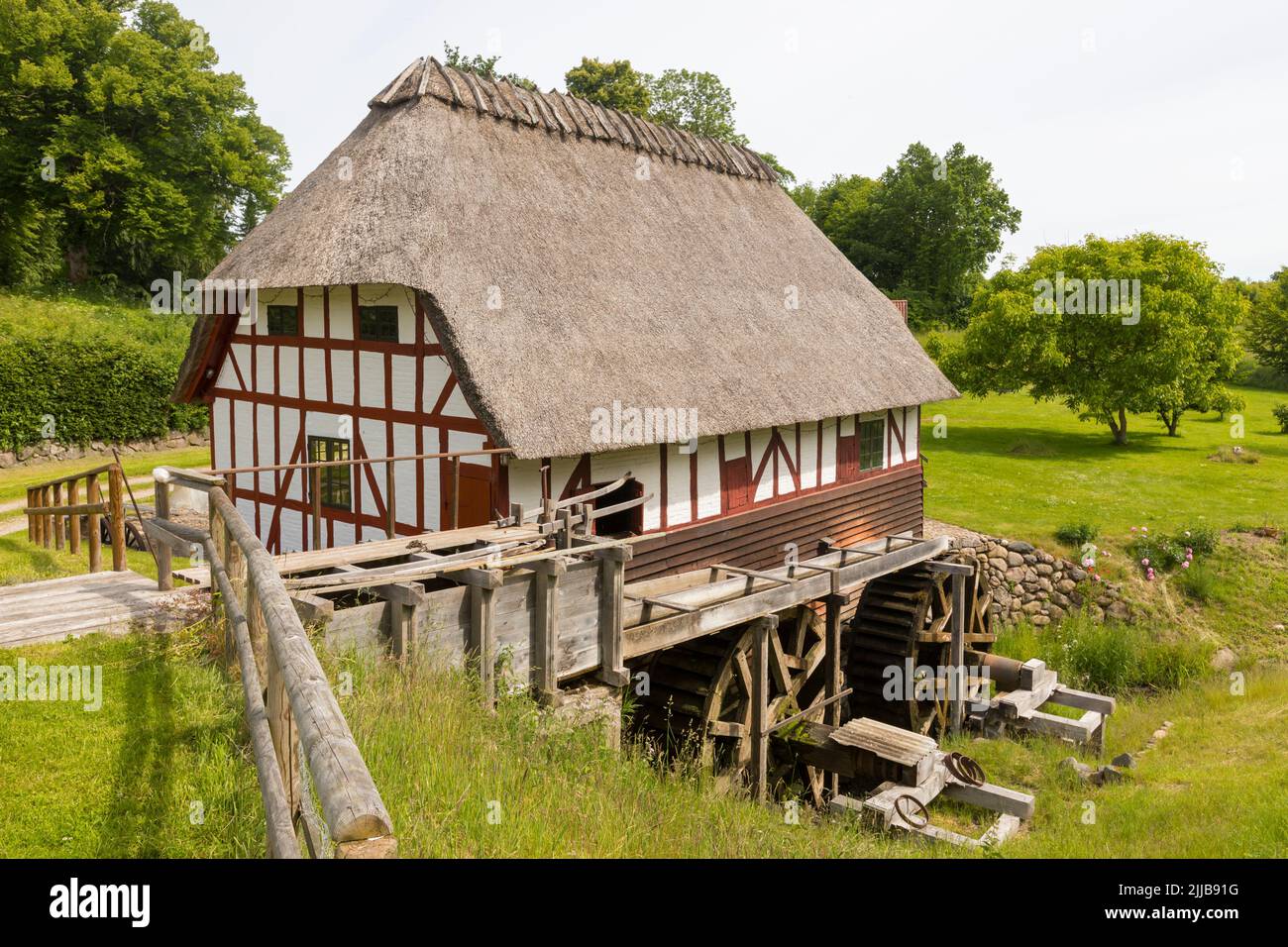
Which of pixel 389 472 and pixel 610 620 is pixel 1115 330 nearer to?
pixel 610 620

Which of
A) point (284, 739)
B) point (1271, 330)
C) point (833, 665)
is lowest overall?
point (833, 665)

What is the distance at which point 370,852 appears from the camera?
2.50 metres

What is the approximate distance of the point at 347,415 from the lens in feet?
40.9

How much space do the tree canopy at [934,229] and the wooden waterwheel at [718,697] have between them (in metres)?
37.8

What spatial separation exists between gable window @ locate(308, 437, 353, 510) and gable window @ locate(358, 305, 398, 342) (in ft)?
4.81

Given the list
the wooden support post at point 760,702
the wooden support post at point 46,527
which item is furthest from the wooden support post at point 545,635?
the wooden support post at point 46,527

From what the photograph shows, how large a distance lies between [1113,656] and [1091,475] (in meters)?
9.49

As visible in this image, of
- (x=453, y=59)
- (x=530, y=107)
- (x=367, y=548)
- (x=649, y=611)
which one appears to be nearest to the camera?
(x=367, y=548)

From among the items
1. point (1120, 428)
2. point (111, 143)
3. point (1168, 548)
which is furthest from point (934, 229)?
point (111, 143)

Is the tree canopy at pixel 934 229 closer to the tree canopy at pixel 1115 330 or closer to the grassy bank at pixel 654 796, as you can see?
the tree canopy at pixel 1115 330

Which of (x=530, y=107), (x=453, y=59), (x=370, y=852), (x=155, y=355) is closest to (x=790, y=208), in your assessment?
(x=530, y=107)

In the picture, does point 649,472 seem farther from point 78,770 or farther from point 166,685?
point 78,770
